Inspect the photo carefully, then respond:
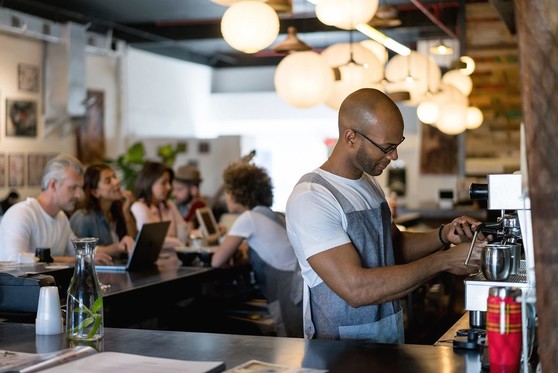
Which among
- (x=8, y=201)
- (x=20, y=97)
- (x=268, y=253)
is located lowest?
(x=268, y=253)

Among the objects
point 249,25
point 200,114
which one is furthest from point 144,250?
point 200,114

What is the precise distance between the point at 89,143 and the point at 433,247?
880cm

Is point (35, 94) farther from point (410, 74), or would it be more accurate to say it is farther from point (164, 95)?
point (410, 74)

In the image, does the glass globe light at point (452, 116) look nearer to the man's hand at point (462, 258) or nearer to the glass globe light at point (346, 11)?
the glass globe light at point (346, 11)

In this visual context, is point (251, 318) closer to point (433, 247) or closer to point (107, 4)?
point (433, 247)

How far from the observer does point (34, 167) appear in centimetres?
1079

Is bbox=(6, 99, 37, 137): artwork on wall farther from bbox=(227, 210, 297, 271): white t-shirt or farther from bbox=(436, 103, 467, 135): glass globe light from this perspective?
bbox=(227, 210, 297, 271): white t-shirt

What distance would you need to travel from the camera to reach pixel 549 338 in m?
2.04

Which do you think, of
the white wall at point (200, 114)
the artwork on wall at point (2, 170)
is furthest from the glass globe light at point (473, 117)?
the artwork on wall at point (2, 170)

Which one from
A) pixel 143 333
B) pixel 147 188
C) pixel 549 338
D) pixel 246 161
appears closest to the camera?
pixel 549 338

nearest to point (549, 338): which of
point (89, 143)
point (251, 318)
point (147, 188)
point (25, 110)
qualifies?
point (251, 318)

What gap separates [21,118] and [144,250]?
5526mm

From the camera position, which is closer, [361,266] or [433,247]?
[361,266]

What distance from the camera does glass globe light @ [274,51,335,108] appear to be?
6355mm
